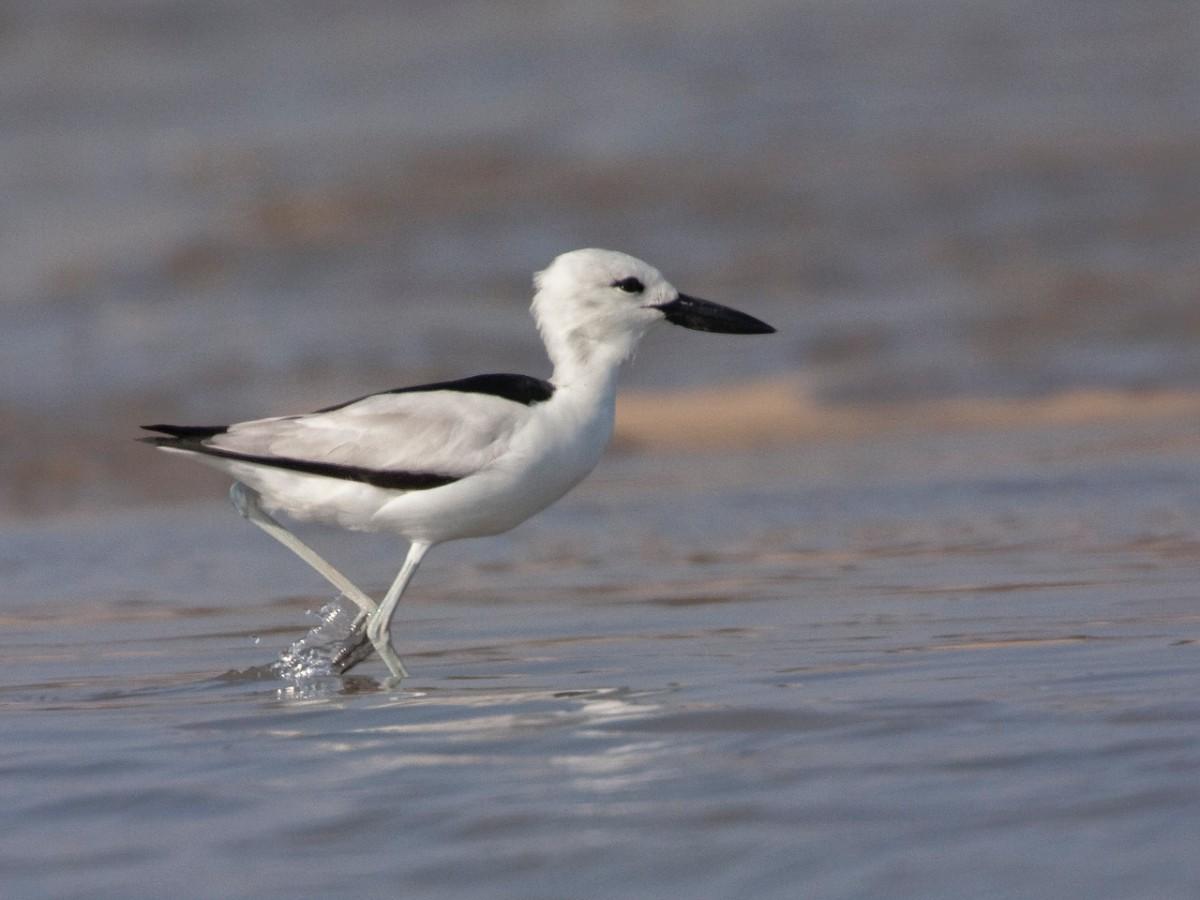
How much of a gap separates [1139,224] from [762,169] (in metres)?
3.42

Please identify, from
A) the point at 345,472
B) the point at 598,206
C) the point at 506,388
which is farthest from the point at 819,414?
the point at 345,472

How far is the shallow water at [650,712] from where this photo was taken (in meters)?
4.30

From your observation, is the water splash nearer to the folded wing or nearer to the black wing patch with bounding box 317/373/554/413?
the folded wing

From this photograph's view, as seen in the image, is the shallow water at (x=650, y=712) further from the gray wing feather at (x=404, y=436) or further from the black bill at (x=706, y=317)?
the black bill at (x=706, y=317)

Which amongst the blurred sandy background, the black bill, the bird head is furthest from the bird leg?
the blurred sandy background

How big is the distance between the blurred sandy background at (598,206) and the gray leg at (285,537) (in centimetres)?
414

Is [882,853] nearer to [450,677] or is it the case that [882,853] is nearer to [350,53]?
[450,677]

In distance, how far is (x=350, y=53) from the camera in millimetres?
21844

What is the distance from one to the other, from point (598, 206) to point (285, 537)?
11.0m

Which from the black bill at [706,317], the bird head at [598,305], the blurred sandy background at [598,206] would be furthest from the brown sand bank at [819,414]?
the bird head at [598,305]

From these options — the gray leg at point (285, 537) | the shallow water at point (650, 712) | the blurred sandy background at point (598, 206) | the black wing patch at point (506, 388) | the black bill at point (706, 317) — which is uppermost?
the blurred sandy background at point (598, 206)

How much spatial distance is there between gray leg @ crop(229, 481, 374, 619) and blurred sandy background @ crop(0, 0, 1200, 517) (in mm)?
4139

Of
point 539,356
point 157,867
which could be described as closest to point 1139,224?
point 539,356

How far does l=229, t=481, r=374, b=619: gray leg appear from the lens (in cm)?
715
